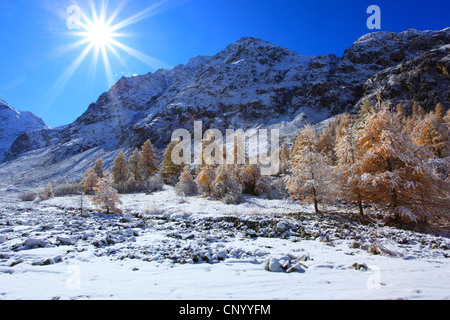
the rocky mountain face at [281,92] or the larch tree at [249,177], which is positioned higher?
the rocky mountain face at [281,92]

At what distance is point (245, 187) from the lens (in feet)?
80.6

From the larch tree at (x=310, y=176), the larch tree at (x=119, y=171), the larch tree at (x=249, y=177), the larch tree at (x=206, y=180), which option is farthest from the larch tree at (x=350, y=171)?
the larch tree at (x=119, y=171)

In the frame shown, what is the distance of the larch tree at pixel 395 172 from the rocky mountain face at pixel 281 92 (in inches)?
2536

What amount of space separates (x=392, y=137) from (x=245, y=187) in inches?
645

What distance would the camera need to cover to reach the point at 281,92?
371ft

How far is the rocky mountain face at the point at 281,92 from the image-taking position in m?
78.6

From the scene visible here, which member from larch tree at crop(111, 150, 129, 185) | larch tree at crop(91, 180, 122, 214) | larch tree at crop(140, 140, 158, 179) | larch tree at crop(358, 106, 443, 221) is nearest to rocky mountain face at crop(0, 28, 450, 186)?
larch tree at crop(140, 140, 158, 179)

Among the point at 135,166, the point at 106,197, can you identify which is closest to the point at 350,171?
the point at 106,197

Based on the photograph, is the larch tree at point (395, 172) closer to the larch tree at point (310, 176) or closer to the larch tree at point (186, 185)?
the larch tree at point (310, 176)

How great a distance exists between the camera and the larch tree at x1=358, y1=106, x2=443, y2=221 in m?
9.51

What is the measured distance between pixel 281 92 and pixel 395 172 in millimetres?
113771

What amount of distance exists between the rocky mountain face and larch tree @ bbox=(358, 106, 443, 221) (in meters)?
64.4
